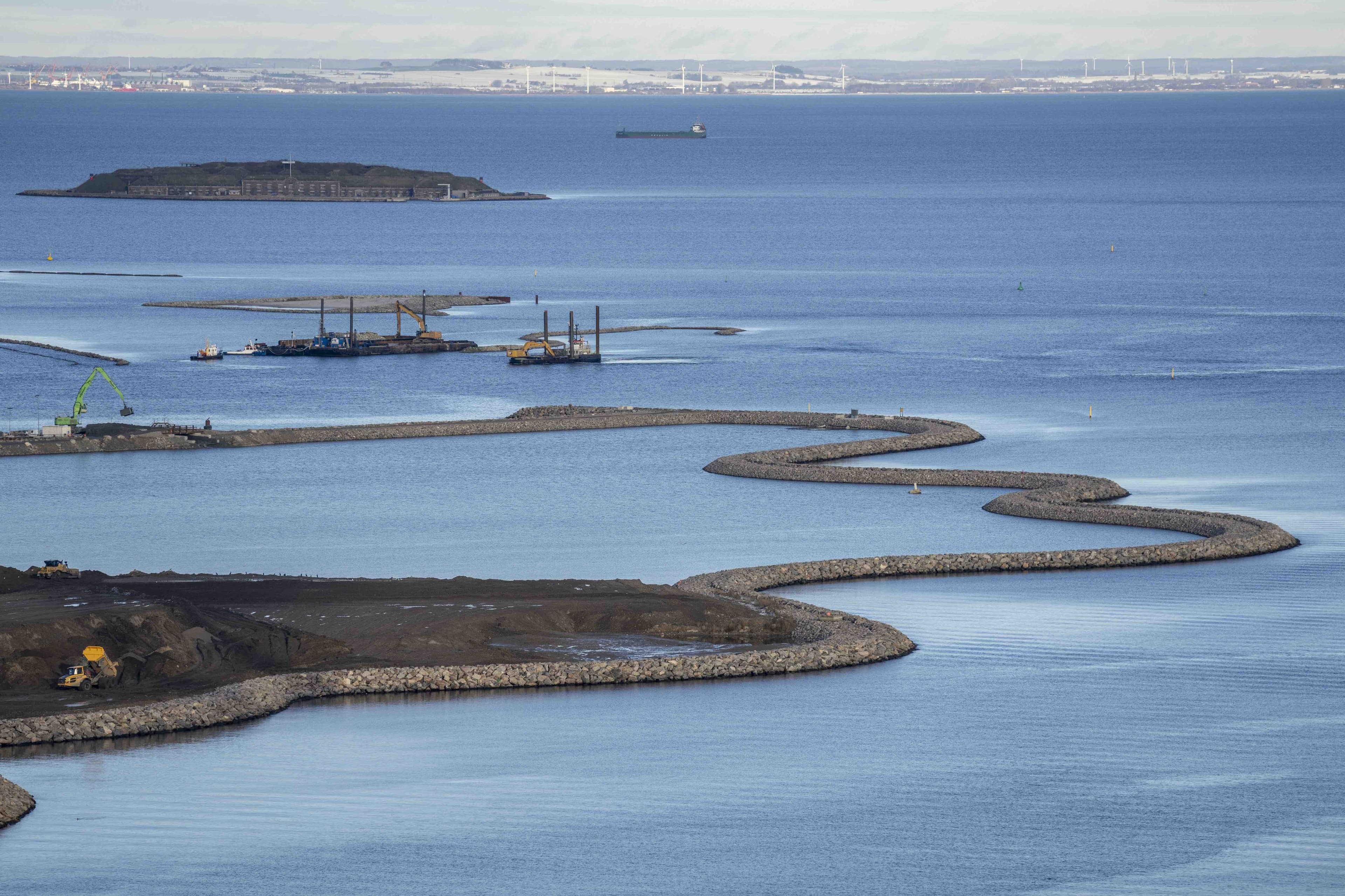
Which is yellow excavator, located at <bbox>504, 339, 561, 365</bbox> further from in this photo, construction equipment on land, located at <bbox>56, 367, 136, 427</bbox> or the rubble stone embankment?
the rubble stone embankment

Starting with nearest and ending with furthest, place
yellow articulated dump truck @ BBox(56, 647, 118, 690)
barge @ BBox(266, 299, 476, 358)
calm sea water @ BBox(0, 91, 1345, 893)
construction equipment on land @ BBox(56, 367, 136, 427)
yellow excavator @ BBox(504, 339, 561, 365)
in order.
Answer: calm sea water @ BBox(0, 91, 1345, 893), yellow articulated dump truck @ BBox(56, 647, 118, 690), construction equipment on land @ BBox(56, 367, 136, 427), yellow excavator @ BBox(504, 339, 561, 365), barge @ BBox(266, 299, 476, 358)

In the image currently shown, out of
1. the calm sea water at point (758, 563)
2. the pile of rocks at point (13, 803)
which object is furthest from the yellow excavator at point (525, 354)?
the pile of rocks at point (13, 803)

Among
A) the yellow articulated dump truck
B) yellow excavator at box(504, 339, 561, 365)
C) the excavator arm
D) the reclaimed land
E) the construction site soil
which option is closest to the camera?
the yellow articulated dump truck

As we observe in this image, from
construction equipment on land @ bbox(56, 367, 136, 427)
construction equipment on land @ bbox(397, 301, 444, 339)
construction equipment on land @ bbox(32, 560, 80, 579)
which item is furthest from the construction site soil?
construction equipment on land @ bbox(397, 301, 444, 339)

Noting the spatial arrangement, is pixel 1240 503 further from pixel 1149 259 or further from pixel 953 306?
pixel 1149 259

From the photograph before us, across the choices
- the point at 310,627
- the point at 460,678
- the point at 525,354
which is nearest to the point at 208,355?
the point at 525,354

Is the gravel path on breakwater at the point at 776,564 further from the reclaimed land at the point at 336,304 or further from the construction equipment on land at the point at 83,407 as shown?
the reclaimed land at the point at 336,304
